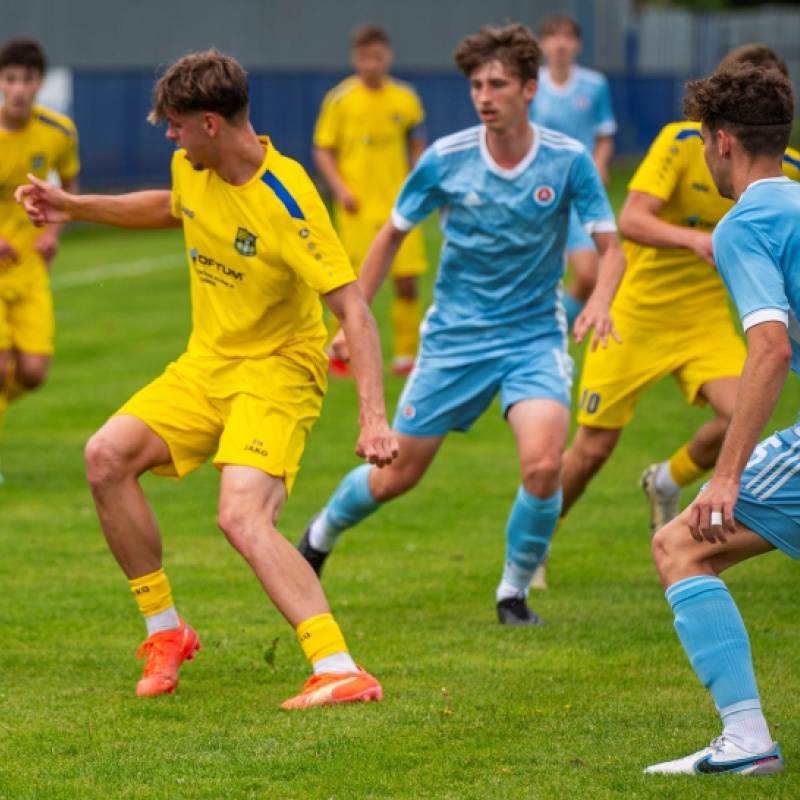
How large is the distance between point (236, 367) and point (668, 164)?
2437 millimetres

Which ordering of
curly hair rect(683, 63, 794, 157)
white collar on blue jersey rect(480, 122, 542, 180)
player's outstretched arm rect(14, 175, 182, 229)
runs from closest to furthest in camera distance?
curly hair rect(683, 63, 794, 157), player's outstretched arm rect(14, 175, 182, 229), white collar on blue jersey rect(480, 122, 542, 180)

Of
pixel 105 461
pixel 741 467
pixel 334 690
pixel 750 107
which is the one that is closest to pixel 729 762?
pixel 741 467

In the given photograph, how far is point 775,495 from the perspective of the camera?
453 centimetres

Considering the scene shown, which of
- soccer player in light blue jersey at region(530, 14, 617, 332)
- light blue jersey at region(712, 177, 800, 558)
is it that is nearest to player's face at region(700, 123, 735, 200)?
light blue jersey at region(712, 177, 800, 558)

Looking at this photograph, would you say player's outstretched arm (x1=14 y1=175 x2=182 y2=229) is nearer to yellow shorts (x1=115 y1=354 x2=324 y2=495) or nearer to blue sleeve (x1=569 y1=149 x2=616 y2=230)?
yellow shorts (x1=115 y1=354 x2=324 y2=495)

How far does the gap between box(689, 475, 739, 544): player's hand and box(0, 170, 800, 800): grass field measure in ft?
2.43

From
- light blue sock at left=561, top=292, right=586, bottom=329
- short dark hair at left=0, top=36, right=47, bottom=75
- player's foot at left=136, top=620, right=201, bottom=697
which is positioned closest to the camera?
player's foot at left=136, top=620, right=201, bottom=697

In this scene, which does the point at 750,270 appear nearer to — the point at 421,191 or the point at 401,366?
the point at 421,191

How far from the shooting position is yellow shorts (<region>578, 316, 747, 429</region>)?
7.42 meters

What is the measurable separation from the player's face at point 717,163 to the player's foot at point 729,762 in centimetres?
161

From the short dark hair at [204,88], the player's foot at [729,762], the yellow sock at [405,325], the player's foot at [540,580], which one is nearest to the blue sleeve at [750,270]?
the player's foot at [729,762]

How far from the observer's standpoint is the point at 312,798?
14.8 feet

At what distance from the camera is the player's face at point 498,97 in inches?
264

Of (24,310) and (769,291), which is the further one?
(24,310)
